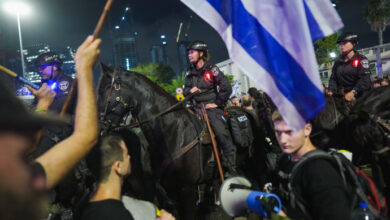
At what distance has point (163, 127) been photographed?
207 inches

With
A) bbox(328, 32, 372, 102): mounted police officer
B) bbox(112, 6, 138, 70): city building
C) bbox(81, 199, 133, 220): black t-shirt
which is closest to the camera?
bbox(81, 199, 133, 220): black t-shirt

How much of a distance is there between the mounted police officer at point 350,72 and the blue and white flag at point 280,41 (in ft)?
15.2

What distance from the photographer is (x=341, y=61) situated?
7387 millimetres

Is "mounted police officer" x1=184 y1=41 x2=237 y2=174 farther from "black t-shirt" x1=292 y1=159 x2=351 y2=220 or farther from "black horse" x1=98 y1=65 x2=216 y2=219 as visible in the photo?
"black t-shirt" x1=292 y1=159 x2=351 y2=220

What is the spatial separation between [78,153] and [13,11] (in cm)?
2081

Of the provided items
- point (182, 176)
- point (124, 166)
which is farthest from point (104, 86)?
point (124, 166)

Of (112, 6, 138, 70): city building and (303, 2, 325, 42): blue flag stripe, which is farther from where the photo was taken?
(112, 6, 138, 70): city building

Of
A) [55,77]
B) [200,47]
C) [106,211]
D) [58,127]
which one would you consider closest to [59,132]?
[58,127]

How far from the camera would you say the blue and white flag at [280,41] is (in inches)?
95.7

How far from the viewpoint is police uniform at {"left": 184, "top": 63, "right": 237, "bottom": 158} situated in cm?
597

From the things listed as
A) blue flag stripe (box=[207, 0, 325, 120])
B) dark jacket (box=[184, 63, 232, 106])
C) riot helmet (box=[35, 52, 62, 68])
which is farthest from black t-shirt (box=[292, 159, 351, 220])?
riot helmet (box=[35, 52, 62, 68])

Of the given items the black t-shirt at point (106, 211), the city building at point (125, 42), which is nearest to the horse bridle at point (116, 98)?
the black t-shirt at point (106, 211)

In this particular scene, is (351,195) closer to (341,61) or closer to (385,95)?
(385,95)

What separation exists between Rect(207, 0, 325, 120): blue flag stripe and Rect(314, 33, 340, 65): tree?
134 feet
